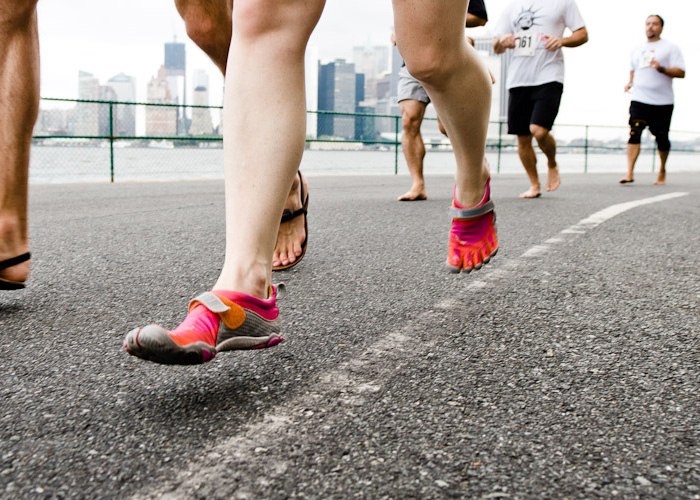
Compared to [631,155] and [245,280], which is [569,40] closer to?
[631,155]

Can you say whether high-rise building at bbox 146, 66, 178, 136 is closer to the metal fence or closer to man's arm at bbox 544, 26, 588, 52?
the metal fence

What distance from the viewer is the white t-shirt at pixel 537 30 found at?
6.87 m

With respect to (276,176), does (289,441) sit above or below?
below

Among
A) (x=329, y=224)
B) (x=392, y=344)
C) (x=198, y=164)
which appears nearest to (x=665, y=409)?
(x=392, y=344)

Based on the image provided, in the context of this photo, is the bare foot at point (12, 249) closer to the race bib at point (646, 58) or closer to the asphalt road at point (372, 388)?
the asphalt road at point (372, 388)

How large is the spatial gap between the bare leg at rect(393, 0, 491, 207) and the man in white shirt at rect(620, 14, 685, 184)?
8.68m

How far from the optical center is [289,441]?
1.17 metres

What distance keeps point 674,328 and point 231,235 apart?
1.19 m


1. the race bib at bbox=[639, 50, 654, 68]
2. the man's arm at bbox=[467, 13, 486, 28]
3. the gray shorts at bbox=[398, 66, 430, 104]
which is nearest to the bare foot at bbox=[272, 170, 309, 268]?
the man's arm at bbox=[467, 13, 486, 28]

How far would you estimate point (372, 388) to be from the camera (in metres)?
1.43

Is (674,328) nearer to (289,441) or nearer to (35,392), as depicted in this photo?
(289,441)

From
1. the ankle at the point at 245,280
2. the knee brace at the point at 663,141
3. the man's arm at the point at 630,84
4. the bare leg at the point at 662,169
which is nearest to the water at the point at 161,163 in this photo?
the bare leg at the point at 662,169

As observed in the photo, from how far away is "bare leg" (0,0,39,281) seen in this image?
2084mm

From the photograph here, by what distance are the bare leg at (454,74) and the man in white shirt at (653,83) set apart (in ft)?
28.5
